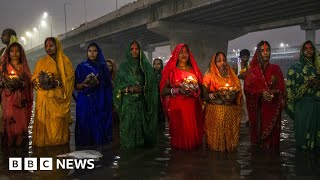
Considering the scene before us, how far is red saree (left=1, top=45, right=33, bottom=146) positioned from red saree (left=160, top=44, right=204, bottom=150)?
260 centimetres

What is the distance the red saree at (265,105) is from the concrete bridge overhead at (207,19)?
11.6 m

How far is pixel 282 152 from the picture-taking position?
630 centimetres

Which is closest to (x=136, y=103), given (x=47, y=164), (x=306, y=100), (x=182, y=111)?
(x=182, y=111)

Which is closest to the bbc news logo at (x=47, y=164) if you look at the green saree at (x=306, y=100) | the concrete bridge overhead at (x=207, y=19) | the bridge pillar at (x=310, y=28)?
the green saree at (x=306, y=100)

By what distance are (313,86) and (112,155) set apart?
11.8 feet

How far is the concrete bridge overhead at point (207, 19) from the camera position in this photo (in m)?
18.6

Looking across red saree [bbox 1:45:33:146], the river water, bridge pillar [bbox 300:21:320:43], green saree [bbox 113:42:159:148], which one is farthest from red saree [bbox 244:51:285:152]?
bridge pillar [bbox 300:21:320:43]

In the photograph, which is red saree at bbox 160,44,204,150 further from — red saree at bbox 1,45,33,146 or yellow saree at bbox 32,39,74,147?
red saree at bbox 1,45,33,146

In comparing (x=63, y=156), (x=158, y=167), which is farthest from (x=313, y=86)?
(x=63, y=156)

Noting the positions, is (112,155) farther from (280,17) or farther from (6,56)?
(280,17)

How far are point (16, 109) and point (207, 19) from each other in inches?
677

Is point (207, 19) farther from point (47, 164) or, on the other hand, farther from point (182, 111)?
point (47, 164)

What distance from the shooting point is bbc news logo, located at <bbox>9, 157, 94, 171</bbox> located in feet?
16.9

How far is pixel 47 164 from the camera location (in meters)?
5.27
